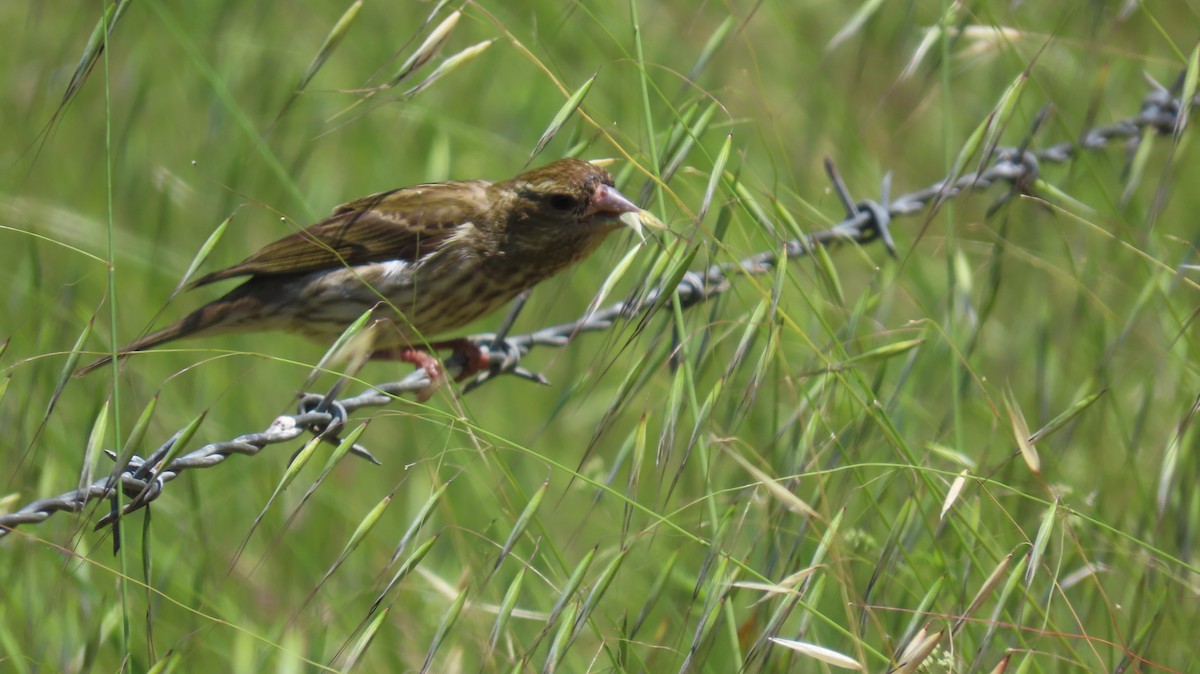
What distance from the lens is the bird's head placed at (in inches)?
152

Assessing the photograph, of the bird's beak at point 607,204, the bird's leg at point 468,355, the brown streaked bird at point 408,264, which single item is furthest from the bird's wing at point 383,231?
the bird's beak at point 607,204

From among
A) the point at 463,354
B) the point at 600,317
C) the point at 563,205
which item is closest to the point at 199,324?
the point at 463,354

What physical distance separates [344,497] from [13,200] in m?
1.71

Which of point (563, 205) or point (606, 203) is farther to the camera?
point (563, 205)

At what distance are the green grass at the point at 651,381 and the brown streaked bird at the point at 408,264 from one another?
0.77 ft

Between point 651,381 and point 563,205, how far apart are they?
130 centimetres

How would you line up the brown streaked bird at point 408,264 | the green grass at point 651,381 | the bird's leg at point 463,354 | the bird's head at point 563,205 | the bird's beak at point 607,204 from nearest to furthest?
1. the green grass at point 651,381
2. the bird's beak at point 607,204
3. the bird's head at point 563,205
4. the brown streaked bird at point 408,264
5. the bird's leg at point 463,354

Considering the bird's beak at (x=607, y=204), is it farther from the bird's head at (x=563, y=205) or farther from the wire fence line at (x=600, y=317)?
the wire fence line at (x=600, y=317)

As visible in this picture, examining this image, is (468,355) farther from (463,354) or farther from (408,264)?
(408,264)

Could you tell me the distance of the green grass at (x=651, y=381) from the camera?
2.56 m

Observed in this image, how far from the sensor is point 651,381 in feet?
9.24

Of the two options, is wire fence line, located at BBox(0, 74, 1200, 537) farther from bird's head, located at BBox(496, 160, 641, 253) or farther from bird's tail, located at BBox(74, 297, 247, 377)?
bird's tail, located at BBox(74, 297, 247, 377)

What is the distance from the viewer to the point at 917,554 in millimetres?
3037

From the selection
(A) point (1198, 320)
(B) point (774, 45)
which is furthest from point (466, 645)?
(B) point (774, 45)
